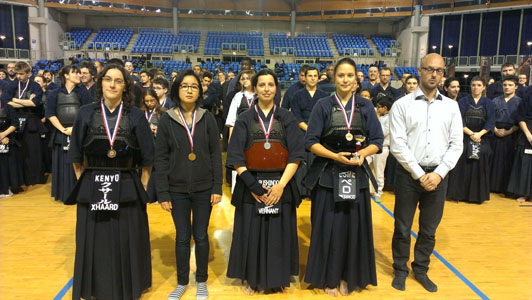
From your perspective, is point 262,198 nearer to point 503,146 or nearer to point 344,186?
point 344,186

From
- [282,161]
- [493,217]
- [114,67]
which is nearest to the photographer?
[114,67]

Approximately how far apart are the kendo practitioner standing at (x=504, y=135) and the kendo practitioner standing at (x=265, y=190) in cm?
428

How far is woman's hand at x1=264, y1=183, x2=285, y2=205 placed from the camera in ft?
9.04

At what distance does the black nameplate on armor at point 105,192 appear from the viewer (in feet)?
8.40

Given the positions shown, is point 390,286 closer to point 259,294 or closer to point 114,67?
point 259,294

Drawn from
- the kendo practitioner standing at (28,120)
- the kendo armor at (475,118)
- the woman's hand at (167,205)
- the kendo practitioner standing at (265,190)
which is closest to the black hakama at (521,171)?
the kendo armor at (475,118)

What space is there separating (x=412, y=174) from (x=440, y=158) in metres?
0.26

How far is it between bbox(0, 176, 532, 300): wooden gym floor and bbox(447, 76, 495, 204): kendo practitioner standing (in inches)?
8.8

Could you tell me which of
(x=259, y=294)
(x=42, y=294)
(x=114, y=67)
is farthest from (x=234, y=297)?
(x=114, y=67)

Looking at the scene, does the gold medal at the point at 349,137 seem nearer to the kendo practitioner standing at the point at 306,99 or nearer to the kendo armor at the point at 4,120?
the kendo practitioner standing at the point at 306,99

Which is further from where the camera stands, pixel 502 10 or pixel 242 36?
pixel 242 36

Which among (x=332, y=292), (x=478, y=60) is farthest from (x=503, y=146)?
(x=478, y=60)

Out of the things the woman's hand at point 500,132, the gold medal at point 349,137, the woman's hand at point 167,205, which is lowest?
the woman's hand at point 167,205

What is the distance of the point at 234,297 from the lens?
293cm
